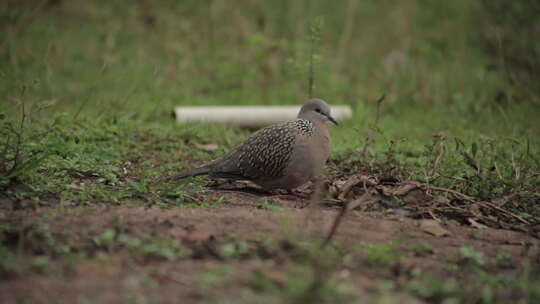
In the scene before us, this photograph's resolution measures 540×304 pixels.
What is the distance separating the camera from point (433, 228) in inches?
137

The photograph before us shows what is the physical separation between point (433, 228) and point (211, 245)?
1399mm

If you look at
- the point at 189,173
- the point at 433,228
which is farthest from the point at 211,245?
the point at 189,173

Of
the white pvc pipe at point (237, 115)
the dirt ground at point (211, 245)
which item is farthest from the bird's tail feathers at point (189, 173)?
the white pvc pipe at point (237, 115)

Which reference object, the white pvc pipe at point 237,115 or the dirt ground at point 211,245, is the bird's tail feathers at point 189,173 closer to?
the dirt ground at point 211,245

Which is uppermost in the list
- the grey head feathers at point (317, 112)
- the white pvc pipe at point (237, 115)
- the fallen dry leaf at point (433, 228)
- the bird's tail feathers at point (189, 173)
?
the grey head feathers at point (317, 112)

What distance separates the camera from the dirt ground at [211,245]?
2273mm

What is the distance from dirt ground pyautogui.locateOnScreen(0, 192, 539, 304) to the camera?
89.5 inches

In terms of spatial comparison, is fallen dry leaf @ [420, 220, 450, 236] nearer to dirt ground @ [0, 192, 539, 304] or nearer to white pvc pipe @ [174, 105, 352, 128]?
dirt ground @ [0, 192, 539, 304]

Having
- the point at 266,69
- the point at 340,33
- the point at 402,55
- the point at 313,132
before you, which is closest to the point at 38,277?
the point at 313,132

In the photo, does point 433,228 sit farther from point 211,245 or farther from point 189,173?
point 189,173

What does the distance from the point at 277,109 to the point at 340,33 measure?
408cm

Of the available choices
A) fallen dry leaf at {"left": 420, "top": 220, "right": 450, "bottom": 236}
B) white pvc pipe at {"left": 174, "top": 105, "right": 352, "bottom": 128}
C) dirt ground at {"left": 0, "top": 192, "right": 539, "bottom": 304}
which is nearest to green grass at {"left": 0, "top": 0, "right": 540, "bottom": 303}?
dirt ground at {"left": 0, "top": 192, "right": 539, "bottom": 304}

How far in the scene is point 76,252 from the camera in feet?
8.77

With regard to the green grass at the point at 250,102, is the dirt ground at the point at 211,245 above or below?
below
